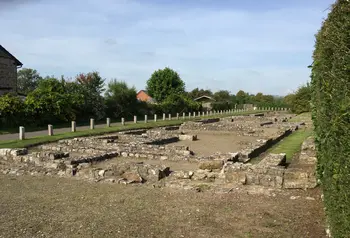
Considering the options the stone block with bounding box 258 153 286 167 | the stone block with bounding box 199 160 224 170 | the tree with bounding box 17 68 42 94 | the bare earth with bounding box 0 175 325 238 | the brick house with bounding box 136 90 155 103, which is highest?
the tree with bounding box 17 68 42 94

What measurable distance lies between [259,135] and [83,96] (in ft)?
62.8

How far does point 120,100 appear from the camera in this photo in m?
42.8

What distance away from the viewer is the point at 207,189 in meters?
8.76

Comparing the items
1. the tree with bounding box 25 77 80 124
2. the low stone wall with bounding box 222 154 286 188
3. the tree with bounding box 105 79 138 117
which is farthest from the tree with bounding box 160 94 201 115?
the low stone wall with bounding box 222 154 286 188

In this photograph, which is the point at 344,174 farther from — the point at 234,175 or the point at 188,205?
the point at 234,175

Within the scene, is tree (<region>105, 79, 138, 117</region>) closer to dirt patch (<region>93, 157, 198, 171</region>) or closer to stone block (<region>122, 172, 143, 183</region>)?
dirt patch (<region>93, 157, 198, 171</region>)

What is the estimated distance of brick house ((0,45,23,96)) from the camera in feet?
126

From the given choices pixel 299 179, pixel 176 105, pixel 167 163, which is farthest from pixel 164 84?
pixel 299 179

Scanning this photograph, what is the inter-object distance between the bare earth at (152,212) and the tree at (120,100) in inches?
1276

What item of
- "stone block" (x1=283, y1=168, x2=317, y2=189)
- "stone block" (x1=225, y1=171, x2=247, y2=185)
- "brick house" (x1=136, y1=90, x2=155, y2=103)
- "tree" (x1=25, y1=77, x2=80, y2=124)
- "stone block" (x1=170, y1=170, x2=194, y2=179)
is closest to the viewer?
"stone block" (x1=283, y1=168, x2=317, y2=189)

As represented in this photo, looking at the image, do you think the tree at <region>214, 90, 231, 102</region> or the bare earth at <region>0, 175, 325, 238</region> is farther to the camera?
the tree at <region>214, 90, 231, 102</region>

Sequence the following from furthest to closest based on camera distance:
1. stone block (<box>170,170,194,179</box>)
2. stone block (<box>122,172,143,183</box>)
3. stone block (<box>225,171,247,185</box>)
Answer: stone block (<box>170,170,194,179</box>)
stone block (<box>122,172,143,183</box>)
stone block (<box>225,171,247,185</box>)

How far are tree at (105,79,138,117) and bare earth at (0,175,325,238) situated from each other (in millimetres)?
32398

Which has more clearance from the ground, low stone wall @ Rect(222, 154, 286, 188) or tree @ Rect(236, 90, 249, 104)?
tree @ Rect(236, 90, 249, 104)
